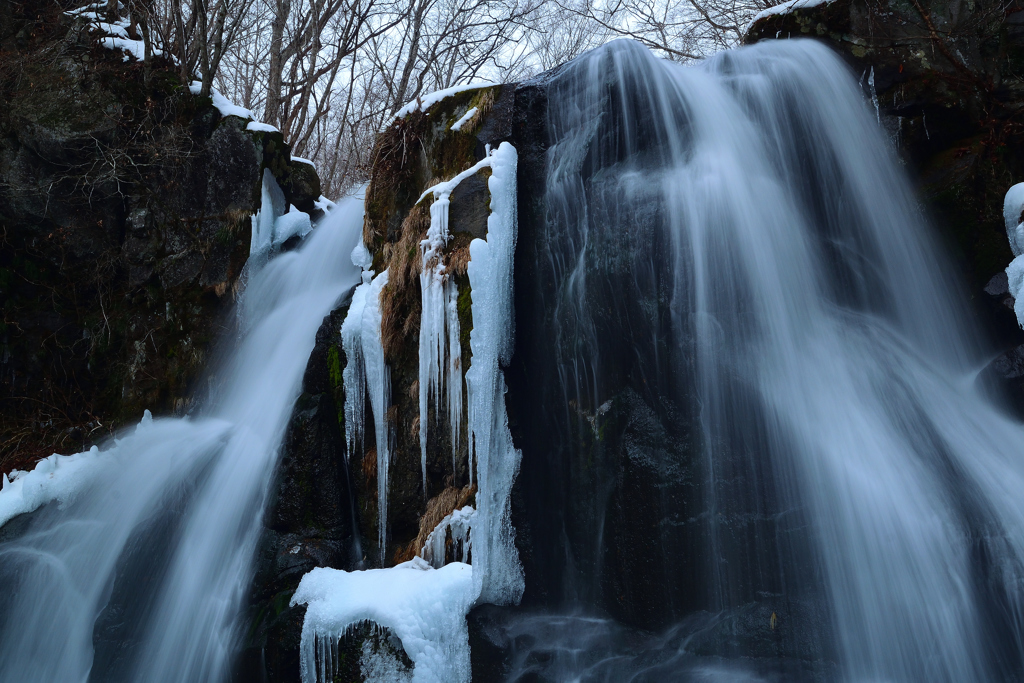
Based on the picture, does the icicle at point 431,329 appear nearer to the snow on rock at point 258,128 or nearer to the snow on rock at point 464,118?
the snow on rock at point 464,118

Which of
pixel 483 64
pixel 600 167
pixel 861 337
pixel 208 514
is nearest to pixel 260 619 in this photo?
pixel 208 514

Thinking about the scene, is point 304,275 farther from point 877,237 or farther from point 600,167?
point 877,237

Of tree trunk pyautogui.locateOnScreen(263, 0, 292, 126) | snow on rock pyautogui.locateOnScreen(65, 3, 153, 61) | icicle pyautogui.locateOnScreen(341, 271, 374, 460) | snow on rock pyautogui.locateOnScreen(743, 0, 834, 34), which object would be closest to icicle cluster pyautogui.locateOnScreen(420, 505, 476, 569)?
icicle pyautogui.locateOnScreen(341, 271, 374, 460)

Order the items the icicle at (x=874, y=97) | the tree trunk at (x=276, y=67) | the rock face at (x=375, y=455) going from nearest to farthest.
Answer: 1. the rock face at (x=375, y=455)
2. the icicle at (x=874, y=97)
3. the tree trunk at (x=276, y=67)

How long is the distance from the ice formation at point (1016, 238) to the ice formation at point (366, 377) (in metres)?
4.22

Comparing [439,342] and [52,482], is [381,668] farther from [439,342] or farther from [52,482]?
[52,482]

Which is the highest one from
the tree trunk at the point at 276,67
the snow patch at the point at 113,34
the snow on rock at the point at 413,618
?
the tree trunk at the point at 276,67

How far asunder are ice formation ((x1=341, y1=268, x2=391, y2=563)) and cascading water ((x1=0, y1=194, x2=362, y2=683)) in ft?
1.70

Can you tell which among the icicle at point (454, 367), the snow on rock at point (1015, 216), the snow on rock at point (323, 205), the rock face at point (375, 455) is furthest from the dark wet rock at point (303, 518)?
the snow on rock at point (1015, 216)

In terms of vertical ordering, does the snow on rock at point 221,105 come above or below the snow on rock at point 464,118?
above

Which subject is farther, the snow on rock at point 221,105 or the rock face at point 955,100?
the snow on rock at point 221,105

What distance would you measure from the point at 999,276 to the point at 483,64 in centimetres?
979

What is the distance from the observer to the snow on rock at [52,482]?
429cm

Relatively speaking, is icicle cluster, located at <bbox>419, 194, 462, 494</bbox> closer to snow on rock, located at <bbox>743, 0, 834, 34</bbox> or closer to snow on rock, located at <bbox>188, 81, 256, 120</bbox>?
snow on rock, located at <bbox>188, 81, 256, 120</bbox>
